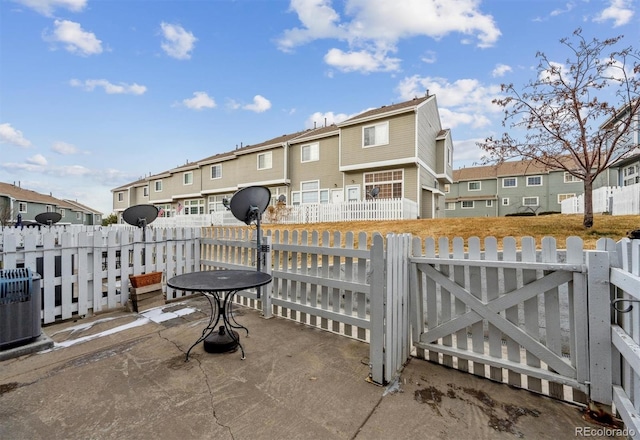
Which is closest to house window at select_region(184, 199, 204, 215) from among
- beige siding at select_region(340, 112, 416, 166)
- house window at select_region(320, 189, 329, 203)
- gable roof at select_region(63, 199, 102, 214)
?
house window at select_region(320, 189, 329, 203)

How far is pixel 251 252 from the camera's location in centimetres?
491

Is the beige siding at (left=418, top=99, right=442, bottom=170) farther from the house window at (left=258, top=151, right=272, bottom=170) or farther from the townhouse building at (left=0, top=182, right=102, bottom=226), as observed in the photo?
the townhouse building at (left=0, top=182, right=102, bottom=226)

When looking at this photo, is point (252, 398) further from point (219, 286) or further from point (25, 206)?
point (25, 206)

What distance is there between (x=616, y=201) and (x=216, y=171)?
2678 centimetres

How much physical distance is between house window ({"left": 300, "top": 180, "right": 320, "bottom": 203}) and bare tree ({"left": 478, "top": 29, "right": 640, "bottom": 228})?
11.7 meters

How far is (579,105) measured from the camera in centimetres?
816

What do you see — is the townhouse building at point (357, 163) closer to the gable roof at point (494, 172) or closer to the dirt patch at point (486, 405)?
the dirt patch at point (486, 405)

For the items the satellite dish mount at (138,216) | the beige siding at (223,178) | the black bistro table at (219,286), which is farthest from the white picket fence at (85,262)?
the beige siding at (223,178)

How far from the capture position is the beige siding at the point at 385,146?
48.8ft

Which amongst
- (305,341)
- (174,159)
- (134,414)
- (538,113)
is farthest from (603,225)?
(174,159)

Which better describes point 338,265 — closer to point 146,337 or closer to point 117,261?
point 146,337

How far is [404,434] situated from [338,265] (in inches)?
80.7

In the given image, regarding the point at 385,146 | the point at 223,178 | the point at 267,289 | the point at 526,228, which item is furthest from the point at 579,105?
the point at 223,178

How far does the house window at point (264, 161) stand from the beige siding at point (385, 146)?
6.76 m
